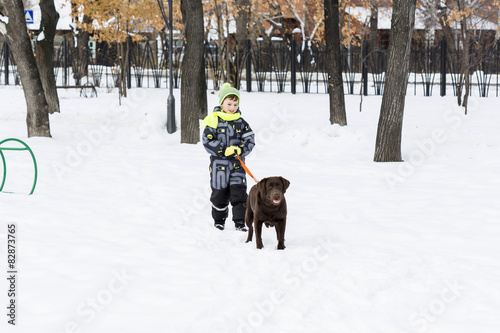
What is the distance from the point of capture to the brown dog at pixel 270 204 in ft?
19.9

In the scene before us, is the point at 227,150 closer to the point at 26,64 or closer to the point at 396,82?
the point at 396,82

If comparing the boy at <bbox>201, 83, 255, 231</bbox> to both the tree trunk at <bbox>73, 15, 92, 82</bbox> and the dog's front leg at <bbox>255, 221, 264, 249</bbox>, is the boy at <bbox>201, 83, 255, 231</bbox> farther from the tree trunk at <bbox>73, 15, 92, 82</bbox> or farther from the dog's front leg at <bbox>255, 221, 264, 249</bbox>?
the tree trunk at <bbox>73, 15, 92, 82</bbox>

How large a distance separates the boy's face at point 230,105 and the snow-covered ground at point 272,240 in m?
1.36

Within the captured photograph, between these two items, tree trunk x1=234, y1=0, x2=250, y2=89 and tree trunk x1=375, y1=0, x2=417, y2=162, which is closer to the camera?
tree trunk x1=375, y1=0, x2=417, y2=162

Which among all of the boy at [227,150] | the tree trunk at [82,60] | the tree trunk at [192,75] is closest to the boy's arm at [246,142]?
the boy at [227,150]

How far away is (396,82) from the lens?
11.5m

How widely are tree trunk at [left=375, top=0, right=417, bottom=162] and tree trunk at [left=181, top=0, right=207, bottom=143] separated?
4.15 metres

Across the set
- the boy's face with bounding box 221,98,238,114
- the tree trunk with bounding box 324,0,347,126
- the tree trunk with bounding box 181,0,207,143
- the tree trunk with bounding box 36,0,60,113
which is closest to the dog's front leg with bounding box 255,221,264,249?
the boy's face with bounding box 221,98,238,114

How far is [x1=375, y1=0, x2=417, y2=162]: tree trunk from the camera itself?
11.2m

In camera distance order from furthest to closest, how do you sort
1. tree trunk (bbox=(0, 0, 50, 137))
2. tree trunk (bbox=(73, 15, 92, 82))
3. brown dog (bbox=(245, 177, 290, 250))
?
1. tree trunk (bbox=(73, 15, 92, 82))
2. tree trunk (bbox=(0, 0, 50, 137))
3. brown dog (bbox=(245, 177, 290, 250))

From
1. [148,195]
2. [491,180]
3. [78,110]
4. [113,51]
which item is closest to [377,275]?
[148,195]

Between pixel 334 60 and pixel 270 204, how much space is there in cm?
885

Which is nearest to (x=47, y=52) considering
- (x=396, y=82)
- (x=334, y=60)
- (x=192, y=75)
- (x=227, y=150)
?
(x=192, y=75)

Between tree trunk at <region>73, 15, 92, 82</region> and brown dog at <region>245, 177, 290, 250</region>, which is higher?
tree trunk at <region>73, 15, 92, 82</region>
